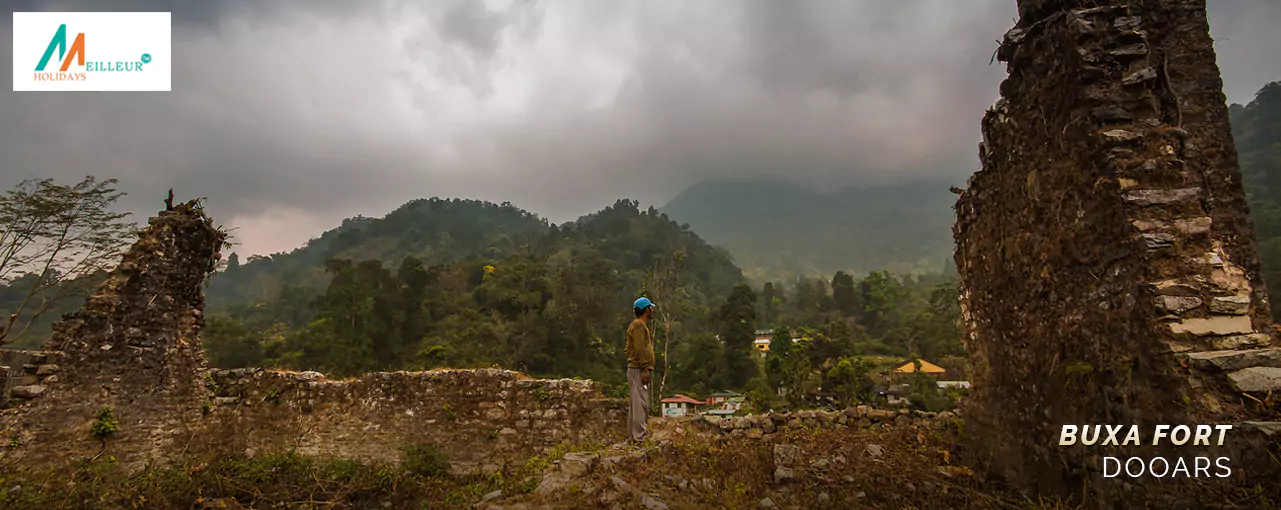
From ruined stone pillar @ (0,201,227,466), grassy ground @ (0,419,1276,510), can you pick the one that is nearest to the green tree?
grassy ground @ (0,419,1276,510)

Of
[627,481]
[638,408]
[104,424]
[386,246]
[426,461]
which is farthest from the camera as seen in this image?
[386,246]

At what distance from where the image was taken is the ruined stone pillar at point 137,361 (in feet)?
22.7

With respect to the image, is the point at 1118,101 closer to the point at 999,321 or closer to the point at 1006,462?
the point at 999,321

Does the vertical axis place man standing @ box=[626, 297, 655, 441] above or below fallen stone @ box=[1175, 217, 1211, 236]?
below

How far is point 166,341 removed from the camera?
796cm

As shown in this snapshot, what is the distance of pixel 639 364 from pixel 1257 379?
15.0 ft

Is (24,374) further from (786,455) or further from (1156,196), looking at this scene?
(1156,196)

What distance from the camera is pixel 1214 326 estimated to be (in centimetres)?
349

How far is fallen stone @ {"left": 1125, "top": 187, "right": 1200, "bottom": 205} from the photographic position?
384 centimetres

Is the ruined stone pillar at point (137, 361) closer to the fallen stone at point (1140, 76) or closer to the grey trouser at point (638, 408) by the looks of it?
the grey trouser at point (638, 408)

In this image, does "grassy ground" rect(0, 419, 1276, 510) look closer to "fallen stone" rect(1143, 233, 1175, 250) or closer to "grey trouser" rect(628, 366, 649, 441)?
"grey trouser" rect(628, 366, 649, 441)

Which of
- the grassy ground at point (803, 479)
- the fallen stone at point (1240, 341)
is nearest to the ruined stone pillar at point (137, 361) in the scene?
the grassy ground at point (803, 479)

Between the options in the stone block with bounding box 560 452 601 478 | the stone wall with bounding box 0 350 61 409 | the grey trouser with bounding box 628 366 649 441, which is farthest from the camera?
the stone wall with bounding box 0 350 61 409

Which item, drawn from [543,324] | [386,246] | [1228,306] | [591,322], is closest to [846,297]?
[591,322]
